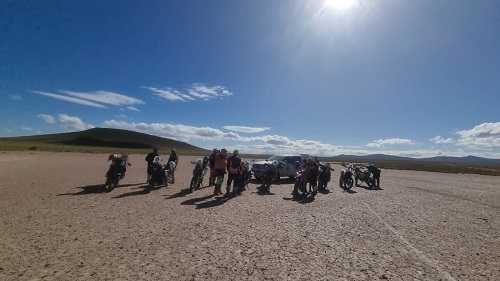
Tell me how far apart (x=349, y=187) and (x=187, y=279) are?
18.3m

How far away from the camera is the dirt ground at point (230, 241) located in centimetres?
555

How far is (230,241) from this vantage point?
7367 millimetres

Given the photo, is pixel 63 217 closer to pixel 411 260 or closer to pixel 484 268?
pixel 411 260

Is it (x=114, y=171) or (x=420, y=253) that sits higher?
(x=114, y=171)

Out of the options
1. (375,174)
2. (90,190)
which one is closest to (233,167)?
(90,190)

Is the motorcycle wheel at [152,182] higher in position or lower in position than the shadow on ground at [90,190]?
higher

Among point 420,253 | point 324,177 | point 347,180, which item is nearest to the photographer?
point 420,253

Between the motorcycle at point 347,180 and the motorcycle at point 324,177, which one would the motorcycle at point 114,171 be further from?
the motorcycle at point 347,180

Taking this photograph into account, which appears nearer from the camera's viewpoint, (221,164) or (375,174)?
(221,164)

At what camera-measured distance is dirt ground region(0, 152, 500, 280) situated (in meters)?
5.55

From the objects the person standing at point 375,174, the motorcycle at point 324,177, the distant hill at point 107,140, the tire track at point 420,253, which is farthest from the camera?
the distant hill at point 107,140

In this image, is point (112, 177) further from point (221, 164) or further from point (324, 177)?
point (324, 177)

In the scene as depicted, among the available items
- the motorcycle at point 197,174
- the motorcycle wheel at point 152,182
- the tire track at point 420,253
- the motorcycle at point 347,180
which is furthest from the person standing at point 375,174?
the motorcycle wheel at point 152,182

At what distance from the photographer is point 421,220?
11219 mm
